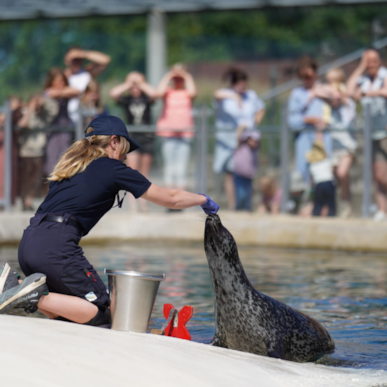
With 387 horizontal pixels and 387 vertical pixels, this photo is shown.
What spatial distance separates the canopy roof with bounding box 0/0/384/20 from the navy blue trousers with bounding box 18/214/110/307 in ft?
40.0

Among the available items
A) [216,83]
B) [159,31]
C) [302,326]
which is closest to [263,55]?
[216,83]

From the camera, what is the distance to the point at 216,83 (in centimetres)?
2303

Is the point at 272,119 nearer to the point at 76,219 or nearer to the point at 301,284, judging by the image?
the point at 301,284

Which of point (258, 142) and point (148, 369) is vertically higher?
point (258, 142)

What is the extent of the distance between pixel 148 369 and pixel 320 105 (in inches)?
320

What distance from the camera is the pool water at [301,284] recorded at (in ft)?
18.7

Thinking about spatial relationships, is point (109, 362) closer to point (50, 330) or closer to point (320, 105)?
point (50, 330)

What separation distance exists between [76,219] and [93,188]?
0.75 feet

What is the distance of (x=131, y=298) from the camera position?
471 centimetres

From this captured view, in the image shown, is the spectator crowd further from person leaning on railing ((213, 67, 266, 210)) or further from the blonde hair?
the blonde hair

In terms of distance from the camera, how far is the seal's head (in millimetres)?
4929

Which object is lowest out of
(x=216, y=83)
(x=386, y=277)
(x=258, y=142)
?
(x=386, y=277)

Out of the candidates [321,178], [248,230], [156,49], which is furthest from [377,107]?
[156,49]

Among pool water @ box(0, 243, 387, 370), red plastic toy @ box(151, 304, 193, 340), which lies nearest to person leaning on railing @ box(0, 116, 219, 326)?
red plastic toy @ box(151, 304, 193, 340)
